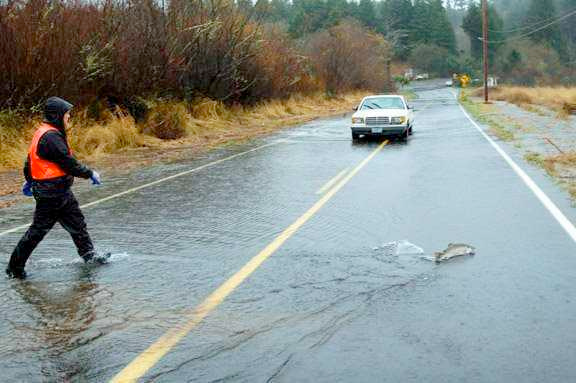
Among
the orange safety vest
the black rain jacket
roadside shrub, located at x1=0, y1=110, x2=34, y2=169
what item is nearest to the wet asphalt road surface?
the black rain jacket

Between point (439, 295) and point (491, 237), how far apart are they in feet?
7.50

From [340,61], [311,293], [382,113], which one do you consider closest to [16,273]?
[311,293]

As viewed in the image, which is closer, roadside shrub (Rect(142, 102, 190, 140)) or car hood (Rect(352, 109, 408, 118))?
car hood (Rect(352, 109, 408, 118))

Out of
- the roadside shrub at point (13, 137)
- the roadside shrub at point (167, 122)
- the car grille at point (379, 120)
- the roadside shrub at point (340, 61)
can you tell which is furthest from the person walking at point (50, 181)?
the roadside shrub at point (340, 61)

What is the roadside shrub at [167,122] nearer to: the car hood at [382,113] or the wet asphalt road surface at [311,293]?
the car hood at [382,113]

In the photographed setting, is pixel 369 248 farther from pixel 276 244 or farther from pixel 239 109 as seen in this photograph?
pixel 239 109

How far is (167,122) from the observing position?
921 inches

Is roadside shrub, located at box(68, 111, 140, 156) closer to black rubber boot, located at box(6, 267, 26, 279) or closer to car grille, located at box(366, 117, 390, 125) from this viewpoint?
car grille, located at box(366, 117, 390, 125)

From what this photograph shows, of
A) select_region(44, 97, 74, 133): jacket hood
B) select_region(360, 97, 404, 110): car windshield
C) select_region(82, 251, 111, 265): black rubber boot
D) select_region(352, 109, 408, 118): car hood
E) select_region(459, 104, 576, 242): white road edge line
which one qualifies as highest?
select_region(44, 97, 74, 133): jacket hood

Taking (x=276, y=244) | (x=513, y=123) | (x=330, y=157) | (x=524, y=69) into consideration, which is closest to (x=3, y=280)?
(x=276, y=244)

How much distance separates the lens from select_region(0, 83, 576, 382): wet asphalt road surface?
426 cm

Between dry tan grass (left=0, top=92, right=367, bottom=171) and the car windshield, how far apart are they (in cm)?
442

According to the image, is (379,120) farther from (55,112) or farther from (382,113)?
(55,112)

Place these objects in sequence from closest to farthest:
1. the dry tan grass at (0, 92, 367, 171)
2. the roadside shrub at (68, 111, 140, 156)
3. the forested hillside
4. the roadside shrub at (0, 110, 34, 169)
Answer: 1. the roadside shrub at (0, 110, 34, 169)
2. the dry tan grass at (0, 92, 367, 171)
3. the forested hillside
4. the roadside shrub at (68, 111, 140, 156)
